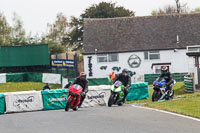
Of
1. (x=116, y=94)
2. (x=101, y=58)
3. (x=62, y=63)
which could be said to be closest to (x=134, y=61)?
(x=101, y=58)

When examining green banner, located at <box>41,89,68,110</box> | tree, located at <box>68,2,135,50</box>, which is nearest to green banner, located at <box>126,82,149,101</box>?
green banner, located at <box>41,89,68,110</box>

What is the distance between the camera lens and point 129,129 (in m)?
11.0

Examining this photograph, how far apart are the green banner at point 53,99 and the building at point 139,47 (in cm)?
3182

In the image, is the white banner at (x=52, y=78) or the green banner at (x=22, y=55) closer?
the white banner at (x=52, y=78)

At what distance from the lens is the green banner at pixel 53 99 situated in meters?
21.8

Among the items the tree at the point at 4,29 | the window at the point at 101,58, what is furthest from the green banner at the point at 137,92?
the tree at the point at 4,29

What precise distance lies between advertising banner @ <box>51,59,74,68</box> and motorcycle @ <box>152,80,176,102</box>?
36111mm

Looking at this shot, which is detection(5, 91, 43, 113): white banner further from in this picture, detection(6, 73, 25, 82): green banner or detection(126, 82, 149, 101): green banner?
detection(6, 73, 25, 82): green banner

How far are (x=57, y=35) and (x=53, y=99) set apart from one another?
7107 cm

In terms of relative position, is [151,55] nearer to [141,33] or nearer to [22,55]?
[141,33]

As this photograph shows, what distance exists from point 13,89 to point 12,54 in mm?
14775

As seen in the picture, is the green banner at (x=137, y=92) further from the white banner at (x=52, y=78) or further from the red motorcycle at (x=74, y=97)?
the white banner at (x=52, y=78)

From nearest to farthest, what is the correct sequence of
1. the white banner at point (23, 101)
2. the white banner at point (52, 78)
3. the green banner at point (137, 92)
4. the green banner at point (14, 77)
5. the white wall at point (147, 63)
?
the white banner at point (23, 101) → the green banner at point (137, 92) → the white banner at point (52, 78) → the green banner at point (14, 77) → the white wall at point (147, 63)

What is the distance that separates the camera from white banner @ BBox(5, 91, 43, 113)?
2086 cm
